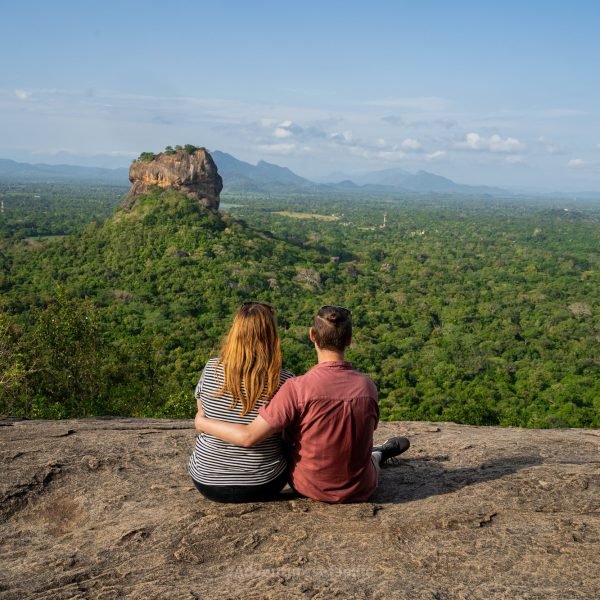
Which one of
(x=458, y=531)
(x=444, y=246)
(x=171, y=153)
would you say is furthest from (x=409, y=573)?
(x=444, y=246)

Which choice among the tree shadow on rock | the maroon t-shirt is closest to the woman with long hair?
the maroon t-shirt

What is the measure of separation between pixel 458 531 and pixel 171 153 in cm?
5470

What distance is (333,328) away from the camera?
3924 mm

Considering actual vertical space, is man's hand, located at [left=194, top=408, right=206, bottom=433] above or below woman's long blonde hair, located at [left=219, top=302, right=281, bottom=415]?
below

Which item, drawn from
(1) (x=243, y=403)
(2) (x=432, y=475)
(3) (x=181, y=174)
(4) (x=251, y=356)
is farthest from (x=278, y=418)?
(3) (x=181, y=174)

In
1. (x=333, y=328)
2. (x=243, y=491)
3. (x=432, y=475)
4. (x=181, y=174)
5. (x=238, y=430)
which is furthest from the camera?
(x=181, y=174)

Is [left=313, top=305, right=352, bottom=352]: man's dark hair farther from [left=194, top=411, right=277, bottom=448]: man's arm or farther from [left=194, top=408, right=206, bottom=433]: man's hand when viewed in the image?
[left=194, top=408, right=206, bottom=433]: man's hand

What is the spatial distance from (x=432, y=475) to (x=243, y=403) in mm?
2151

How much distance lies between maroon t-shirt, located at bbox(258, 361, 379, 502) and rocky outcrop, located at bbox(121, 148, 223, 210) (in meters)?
52.8

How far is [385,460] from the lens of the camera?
542 centimetres

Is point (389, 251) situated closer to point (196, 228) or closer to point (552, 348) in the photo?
point (196, 228)

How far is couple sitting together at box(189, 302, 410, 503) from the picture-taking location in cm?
398

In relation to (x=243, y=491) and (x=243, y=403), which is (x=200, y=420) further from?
(x=243, y=491)

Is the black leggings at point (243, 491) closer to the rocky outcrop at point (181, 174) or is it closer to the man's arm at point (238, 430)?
the man's arm at point (238, 430)
